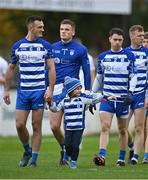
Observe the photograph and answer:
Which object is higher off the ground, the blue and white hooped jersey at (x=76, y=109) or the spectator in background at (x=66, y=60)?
the spectator in background at (x=66, y=60)

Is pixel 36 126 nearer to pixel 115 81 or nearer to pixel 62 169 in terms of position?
pixel 62 169

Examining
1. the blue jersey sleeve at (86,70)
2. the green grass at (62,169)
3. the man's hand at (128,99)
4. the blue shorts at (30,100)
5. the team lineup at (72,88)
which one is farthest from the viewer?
the blue jersey sleeve at (86,70)

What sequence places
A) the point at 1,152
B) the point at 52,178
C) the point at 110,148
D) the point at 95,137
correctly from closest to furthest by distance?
the point at 52,178
the point at 1,152
the point at 110,148
the point at 95,137

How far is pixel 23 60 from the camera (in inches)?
647

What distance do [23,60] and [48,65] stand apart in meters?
0.42

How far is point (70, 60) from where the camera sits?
17.2 meters

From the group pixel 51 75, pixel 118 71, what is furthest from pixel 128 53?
pixel 51 75

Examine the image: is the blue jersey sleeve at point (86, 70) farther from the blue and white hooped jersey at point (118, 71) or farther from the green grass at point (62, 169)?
the green grass at point (62, 169)

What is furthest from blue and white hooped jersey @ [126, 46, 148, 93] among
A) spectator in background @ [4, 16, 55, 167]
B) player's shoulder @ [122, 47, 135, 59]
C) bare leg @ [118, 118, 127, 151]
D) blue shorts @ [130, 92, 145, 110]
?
spectator in background @ [4, 16, 55, 167]

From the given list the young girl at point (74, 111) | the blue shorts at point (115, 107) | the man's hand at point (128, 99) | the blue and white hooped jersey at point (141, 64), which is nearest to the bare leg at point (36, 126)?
the young girl at point (74, 111)

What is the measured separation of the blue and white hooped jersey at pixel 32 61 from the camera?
16375mm

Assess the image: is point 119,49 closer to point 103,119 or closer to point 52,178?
point 103,119

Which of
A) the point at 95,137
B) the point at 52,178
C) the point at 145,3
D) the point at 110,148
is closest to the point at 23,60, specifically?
the point at 52,178

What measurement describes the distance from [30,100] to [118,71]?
1.62m
